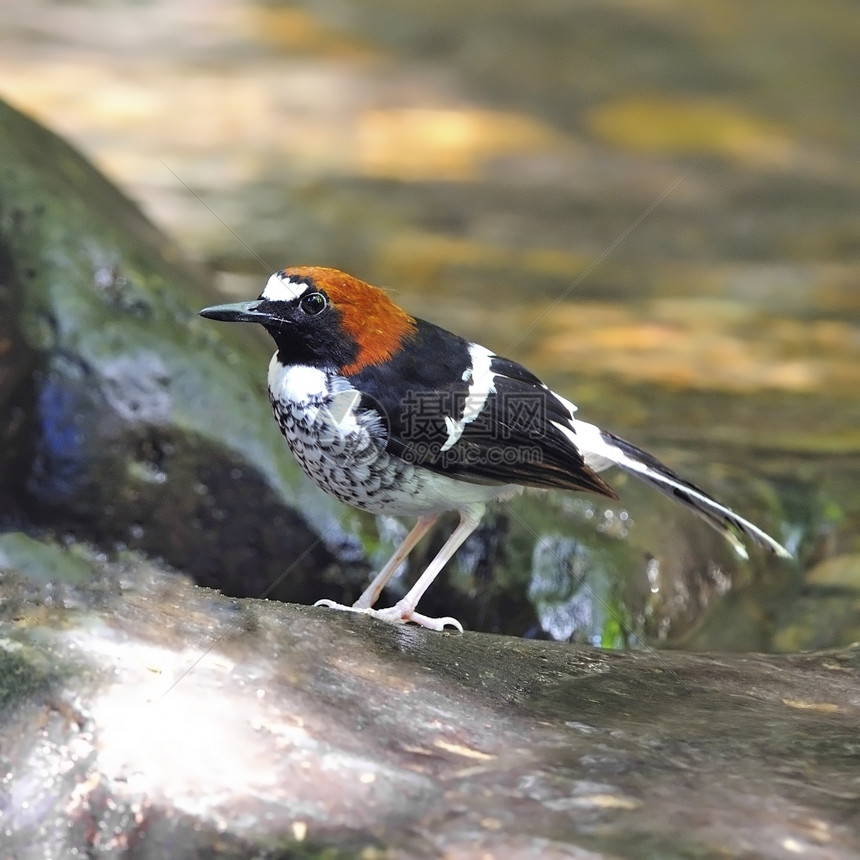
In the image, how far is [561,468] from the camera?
12.2 ft

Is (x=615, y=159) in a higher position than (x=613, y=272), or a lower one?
higher

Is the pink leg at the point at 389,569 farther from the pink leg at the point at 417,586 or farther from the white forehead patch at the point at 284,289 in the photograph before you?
the white forehead patch at the point at 284,289

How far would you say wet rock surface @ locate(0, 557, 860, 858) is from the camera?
2262 mm

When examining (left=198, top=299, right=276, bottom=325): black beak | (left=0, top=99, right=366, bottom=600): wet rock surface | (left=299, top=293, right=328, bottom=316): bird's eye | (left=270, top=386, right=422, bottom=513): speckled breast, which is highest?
(left=299, top=293, right=328, bottom=316): bird's eye

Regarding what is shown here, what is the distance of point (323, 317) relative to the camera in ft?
11.5

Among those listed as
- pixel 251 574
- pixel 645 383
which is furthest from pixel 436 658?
pixel 645 383

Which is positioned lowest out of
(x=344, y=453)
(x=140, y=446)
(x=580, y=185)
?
(x=140, y=446)

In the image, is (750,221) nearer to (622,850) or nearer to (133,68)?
(133,68)

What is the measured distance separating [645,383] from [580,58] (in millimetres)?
9280

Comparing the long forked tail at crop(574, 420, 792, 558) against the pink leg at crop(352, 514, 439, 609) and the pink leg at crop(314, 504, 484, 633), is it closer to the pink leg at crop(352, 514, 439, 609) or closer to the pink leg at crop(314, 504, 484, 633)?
the pink leg at crop(314, 504, 484, 633)

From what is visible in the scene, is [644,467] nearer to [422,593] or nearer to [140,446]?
[422,593]

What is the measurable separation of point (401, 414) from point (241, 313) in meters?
0.54

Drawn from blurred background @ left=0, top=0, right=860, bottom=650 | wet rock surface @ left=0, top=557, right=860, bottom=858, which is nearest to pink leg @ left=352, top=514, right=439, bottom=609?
blurred background @ left=0, top=0, right=860, bottom=650

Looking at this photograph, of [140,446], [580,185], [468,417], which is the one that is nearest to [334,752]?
[468,417]
